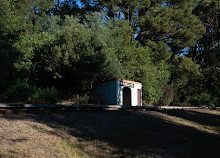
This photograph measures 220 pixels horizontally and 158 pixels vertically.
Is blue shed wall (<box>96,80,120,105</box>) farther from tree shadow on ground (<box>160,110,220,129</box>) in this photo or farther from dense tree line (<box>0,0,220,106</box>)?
tree shadow on ground (<box>160,110,220,129</box>)

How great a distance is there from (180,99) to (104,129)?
92.4 feet

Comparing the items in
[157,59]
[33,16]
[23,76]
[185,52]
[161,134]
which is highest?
[33,16]

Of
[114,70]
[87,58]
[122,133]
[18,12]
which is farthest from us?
[18,12]

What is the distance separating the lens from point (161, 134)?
729 centimetres

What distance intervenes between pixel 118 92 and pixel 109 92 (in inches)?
38.5

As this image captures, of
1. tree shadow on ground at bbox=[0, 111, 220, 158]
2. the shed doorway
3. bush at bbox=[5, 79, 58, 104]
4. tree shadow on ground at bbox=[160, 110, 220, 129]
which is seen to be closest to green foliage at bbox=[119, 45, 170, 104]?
Result: the shed doorway

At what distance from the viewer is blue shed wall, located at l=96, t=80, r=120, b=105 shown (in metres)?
17.2

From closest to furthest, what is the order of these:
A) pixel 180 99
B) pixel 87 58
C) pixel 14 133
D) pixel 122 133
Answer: pixel 14 133 → pixel 122 133 → pixel 87 58 → pixel 180 99

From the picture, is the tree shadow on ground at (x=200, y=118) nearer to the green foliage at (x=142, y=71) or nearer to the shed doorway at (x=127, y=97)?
the shed doorway at (x=127, y=97)

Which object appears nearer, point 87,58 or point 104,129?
point 104,129

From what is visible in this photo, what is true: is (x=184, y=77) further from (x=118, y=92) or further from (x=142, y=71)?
(x=118, y=92)

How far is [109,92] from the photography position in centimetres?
1791

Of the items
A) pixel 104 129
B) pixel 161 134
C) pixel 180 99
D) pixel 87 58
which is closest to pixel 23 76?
pixel 87 58

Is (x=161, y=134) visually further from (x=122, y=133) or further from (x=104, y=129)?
(x=104, y=129)
